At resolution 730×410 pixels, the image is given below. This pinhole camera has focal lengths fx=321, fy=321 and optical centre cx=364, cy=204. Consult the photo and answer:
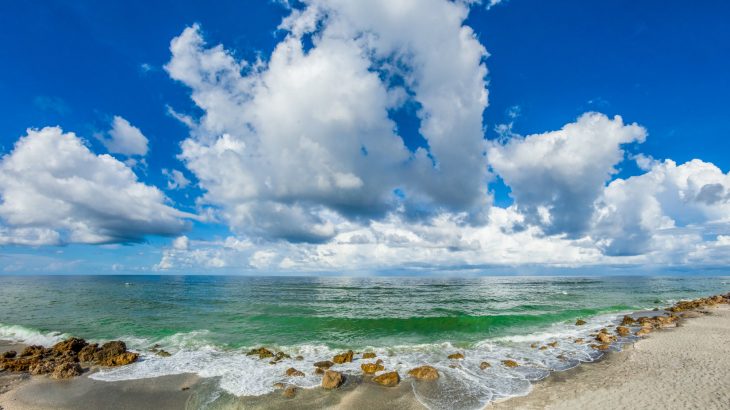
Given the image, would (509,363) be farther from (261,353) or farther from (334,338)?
(261,353)

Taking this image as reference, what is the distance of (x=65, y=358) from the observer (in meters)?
18.9

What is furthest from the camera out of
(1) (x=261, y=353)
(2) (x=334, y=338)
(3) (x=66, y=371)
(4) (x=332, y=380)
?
(2) (x=334, y=338)

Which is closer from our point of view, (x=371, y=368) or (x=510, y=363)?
(x=371, y=368)

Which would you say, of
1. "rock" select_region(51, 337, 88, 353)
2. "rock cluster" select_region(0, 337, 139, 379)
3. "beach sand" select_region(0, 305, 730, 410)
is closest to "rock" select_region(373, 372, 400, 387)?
"beach sand" select_region(0, 305, 730, 410)

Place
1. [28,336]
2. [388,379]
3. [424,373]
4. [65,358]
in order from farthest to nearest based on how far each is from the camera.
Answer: [28,336] < [65,358] < [424,373] < [388,379]

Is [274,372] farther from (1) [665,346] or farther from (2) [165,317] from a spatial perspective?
(2) [165,317]

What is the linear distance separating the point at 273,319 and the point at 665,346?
3309 cm

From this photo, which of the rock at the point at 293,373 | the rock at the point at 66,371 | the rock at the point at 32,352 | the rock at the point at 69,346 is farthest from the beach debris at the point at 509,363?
the rock at the point at 32,352

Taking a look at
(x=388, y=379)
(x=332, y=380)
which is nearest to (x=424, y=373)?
(x=388, y=379)

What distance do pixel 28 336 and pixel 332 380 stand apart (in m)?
28.9

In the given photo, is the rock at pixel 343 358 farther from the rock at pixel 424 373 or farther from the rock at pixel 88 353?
the rock at pixel 88 353

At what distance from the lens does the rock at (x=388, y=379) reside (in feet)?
49.4

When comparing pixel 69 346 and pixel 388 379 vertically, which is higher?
pixel 69 346

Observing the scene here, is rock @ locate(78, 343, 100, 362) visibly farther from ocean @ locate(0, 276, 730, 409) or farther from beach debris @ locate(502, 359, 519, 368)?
beach debris @ locate(502, 359, 519, 368)
